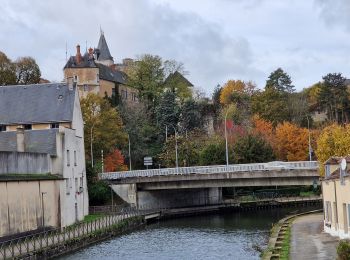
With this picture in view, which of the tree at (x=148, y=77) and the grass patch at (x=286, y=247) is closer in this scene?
the grass patch at (x=286, y=247)

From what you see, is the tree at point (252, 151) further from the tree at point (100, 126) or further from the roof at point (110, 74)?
the roof at point (110, 74)

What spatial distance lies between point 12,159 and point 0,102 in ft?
77.7

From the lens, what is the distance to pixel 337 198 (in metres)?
37.6

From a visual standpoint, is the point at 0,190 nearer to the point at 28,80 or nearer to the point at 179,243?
the point at 179,243

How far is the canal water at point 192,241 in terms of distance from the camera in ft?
135

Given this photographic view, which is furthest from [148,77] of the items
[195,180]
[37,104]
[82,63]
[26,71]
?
[37,104]

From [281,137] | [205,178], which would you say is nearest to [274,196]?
[281,137]

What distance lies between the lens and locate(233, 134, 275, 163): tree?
8806cm

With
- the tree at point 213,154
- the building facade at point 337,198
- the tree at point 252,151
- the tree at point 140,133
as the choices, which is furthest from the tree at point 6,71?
the building facade at point 337,198

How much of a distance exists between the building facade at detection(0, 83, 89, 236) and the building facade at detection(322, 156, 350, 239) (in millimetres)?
22444

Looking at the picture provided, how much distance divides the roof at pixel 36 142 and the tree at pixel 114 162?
32.9 meters

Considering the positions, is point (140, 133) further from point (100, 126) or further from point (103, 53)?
point (103, 53)

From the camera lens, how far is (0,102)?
67625 millimetres

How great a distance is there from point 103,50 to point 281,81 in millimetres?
41375
